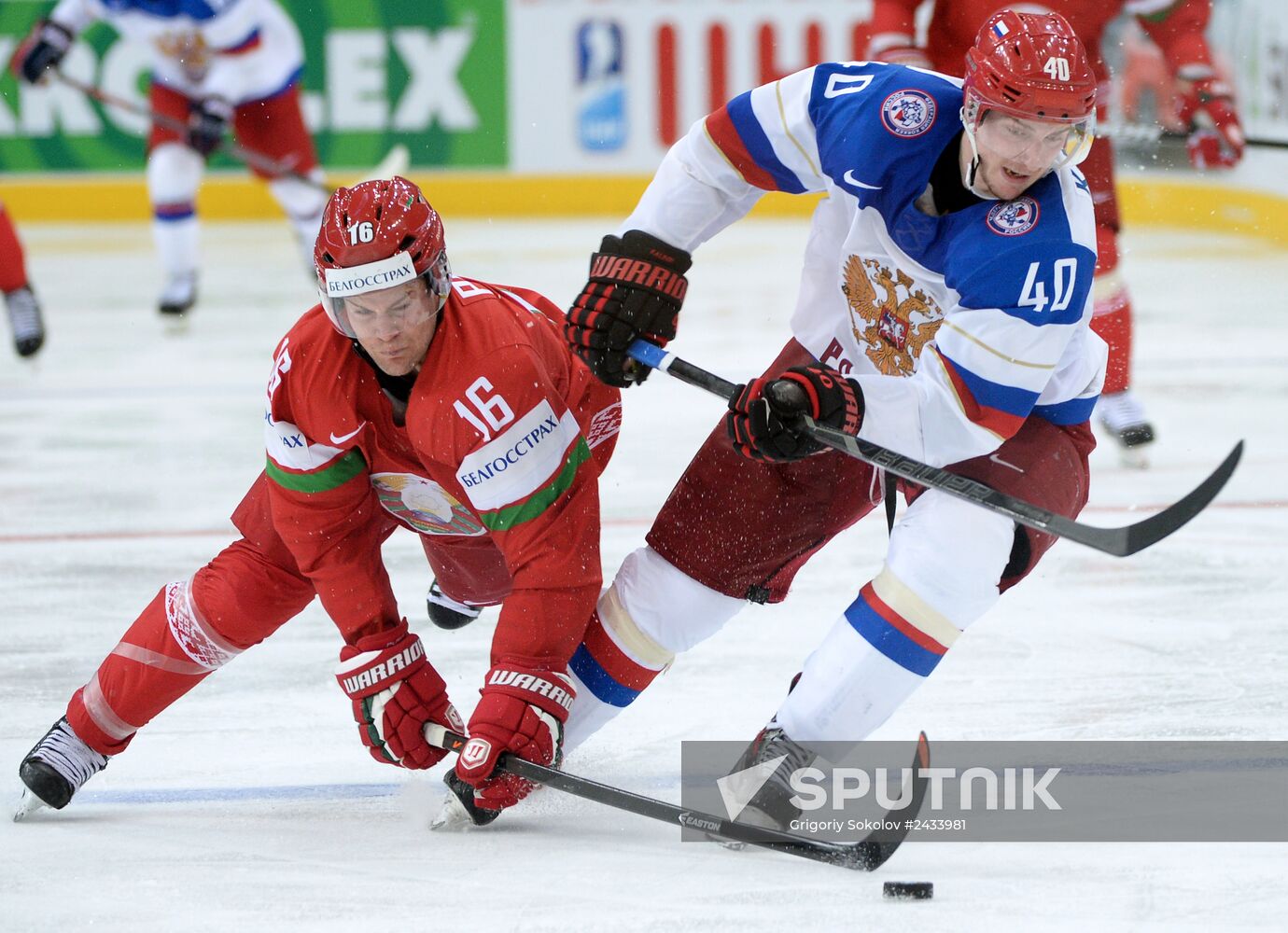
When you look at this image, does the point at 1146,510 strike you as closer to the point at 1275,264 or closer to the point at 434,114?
the point at 1275,264

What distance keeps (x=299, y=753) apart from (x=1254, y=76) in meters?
6.38

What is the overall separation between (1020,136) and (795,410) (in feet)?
1.38

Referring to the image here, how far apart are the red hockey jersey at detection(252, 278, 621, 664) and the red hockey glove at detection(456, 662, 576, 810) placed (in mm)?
31

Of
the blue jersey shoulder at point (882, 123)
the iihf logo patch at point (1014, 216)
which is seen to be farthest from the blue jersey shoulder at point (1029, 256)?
the blue jersey shoulder at point (882, 123)

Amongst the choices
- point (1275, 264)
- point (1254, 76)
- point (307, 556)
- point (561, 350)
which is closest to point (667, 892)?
point (307, 556)

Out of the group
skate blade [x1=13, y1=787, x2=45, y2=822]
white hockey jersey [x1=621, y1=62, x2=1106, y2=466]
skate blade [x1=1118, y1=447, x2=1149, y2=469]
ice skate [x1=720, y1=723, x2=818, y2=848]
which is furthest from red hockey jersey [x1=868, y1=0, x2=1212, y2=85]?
skate blade [x1=13, y1=787, x2=45, y2=822]

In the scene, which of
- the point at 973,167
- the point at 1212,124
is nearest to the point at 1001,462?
the point at 973,167

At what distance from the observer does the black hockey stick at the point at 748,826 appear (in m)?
2.05

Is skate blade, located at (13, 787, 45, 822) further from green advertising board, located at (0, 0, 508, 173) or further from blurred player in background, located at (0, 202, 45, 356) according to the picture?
green advertising board, located at (0, 0, 508, 173)

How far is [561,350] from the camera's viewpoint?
2393 millimetres

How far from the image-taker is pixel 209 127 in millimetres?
6379

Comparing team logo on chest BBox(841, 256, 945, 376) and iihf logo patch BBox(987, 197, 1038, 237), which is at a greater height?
iihf logo patch BBox(987, 197, 1038, 237)

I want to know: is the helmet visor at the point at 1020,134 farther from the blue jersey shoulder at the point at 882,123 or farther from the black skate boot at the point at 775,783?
the black skate boot at the point at 775,783

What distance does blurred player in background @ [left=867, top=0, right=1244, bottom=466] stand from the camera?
416 centimetres
